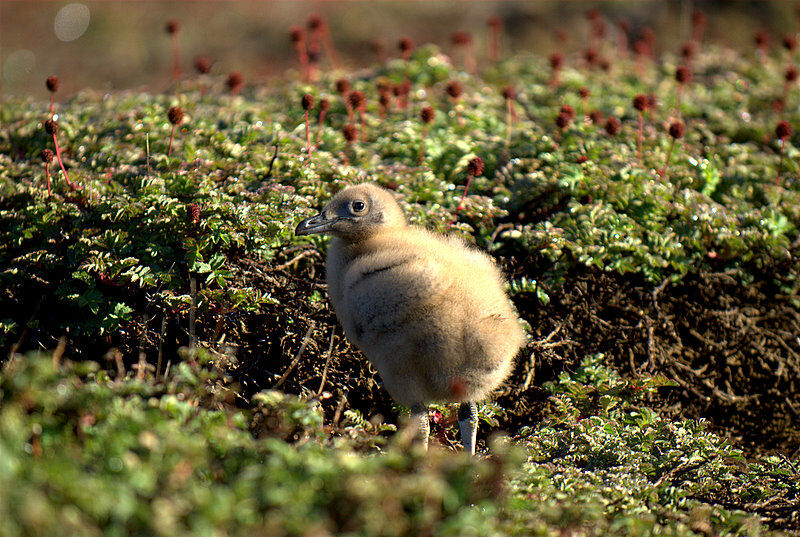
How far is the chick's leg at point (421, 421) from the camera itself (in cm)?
362

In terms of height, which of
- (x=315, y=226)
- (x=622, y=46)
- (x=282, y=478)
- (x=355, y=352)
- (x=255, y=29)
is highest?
(x=255, y=29)

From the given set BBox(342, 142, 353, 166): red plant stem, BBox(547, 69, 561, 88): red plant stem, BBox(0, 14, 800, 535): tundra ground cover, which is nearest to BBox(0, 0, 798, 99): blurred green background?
BBox(547, 69, 561, 88): red plant stem

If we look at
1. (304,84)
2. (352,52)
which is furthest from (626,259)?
(352,52)

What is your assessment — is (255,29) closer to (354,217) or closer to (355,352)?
(355,352)

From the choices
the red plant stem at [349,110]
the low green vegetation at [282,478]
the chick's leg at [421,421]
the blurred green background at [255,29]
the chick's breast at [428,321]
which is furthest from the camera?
the blurred green background at [255,29]

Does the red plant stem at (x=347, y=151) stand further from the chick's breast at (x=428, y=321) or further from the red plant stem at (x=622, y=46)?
the red plant stem at (x=622, y=46)

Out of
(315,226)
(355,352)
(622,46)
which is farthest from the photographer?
(622,46)

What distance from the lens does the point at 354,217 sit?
3.89 meters

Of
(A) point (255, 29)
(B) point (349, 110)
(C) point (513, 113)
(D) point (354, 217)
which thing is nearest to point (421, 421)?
(D) point (354, 217)

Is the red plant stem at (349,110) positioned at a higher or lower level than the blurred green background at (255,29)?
lower

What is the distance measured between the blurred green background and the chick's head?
778 cm

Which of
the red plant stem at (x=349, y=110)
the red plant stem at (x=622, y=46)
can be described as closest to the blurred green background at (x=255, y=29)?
the red plant stem at (x=622, y=46)

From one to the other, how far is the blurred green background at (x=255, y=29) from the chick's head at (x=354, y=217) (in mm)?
7777

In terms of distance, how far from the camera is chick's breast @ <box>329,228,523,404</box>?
3.35m
